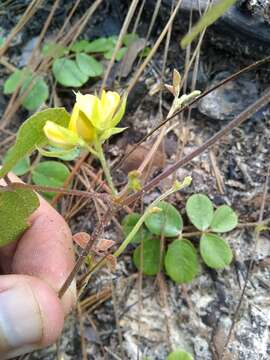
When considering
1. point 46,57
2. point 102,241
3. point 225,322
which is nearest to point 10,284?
point 102,241

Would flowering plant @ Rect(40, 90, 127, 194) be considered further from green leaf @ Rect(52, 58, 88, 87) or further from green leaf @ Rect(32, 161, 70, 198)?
green leaf @ Rect(52, 58, 88, 87)

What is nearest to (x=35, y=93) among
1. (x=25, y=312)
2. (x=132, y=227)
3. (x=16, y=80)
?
(x=16, y=80)

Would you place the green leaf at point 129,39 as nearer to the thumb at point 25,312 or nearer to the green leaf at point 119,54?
the green leaf at point 119,54

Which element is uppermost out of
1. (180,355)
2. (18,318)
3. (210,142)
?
(210,142)

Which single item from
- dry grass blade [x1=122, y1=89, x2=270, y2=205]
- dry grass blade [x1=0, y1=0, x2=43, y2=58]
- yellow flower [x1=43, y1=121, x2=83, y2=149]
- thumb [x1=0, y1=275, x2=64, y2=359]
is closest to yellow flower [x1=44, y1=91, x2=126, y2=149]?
yellow flower [x1=43, y1=121, x2=83, y2=149]

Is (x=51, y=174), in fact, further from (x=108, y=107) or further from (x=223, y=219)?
(x=108, y=107)

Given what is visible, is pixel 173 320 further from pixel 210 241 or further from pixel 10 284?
pixel 10 284
